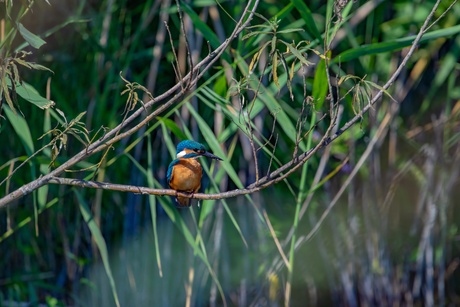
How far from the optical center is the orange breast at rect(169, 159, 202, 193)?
2434mm

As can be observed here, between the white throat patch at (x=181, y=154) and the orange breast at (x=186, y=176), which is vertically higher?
the white throat patch at (x=181, y=154)

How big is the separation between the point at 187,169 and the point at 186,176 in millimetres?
Result: 22

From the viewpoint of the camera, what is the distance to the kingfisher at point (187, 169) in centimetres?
241

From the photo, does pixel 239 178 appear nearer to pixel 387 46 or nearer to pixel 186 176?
pixel 186 176

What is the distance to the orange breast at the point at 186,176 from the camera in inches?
95.8

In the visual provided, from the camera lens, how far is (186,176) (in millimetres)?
2447

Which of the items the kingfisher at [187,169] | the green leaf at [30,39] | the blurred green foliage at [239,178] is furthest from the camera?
the blurred green foliage at [239,178]

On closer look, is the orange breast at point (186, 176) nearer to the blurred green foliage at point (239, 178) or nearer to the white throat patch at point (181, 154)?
the white throat patch at point (181, 154)

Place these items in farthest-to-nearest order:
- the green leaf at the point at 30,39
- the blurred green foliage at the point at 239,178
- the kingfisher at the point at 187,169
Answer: the blurred green foliage at the point at 239,178
the kingfisher at the point at 187,169
the green leaf at the point at 30,39

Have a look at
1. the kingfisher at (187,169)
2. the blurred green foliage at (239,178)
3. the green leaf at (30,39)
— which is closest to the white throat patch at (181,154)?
the kingfisher at (187,169)

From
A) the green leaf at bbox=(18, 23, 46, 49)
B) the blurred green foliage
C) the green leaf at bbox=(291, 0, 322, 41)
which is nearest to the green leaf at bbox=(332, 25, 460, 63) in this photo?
the green leaf at bbox=(291, 0, 322, 41)

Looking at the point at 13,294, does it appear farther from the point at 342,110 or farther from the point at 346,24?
the point at 346,24

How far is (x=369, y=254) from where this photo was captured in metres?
3.20

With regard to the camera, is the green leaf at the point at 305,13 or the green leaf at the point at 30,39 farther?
the green leaf at the point at 305,13
